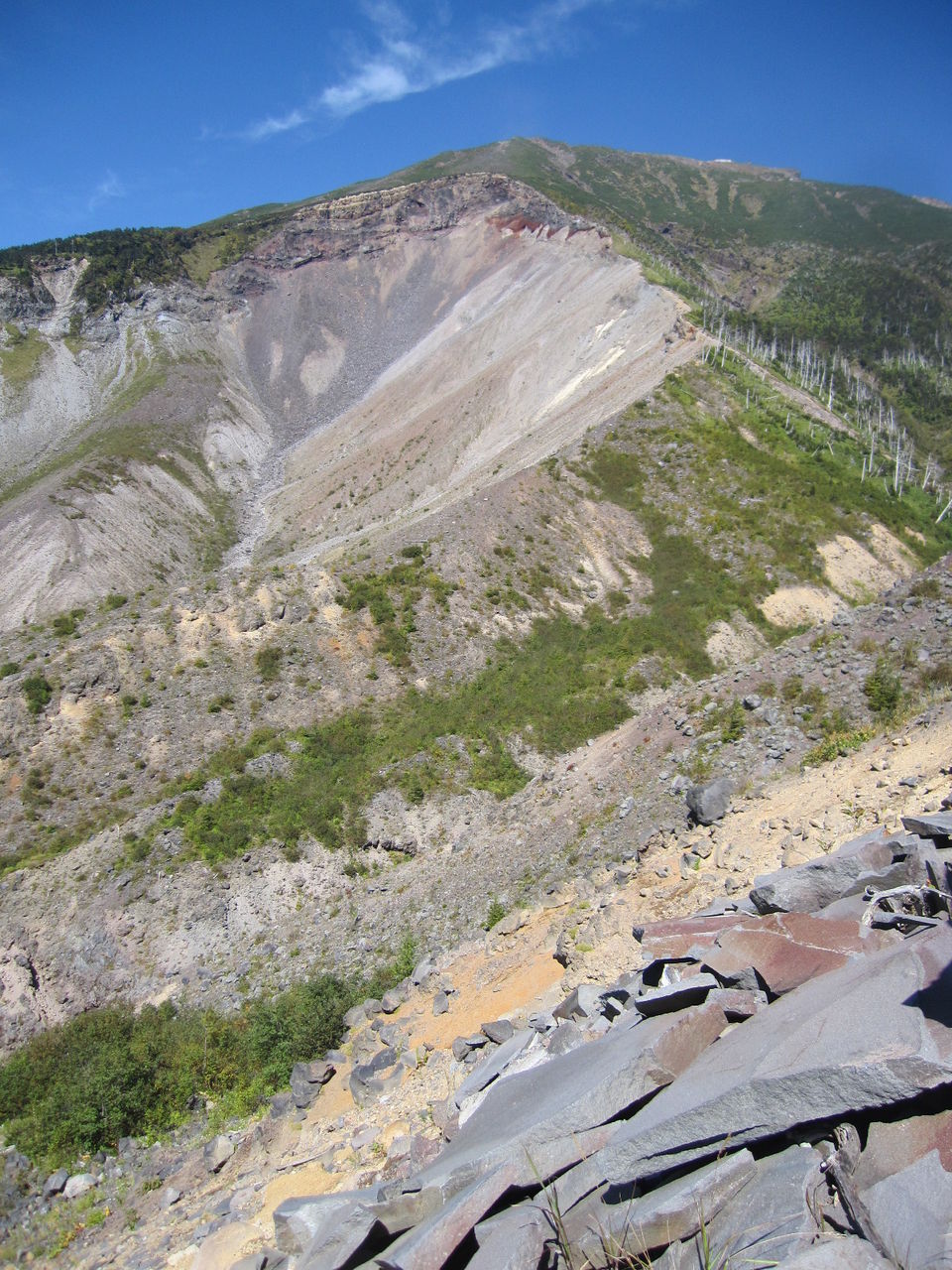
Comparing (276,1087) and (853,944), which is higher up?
(853,944)

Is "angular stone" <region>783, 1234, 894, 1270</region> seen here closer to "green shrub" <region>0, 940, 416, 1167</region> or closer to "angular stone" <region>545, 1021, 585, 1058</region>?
"angular stone" <region>545, 1021, 585, 1058</region>

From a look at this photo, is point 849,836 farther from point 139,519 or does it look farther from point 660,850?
point 139,519

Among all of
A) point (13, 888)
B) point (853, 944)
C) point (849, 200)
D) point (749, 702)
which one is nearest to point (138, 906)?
point (13, 888)

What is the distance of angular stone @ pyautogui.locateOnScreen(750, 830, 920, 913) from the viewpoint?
7.39 meters

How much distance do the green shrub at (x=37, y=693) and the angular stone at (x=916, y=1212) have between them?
2450cm

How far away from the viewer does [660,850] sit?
42.3 ft

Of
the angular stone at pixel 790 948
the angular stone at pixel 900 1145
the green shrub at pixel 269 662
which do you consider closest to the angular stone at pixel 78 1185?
the angular stone at pixel 790 948

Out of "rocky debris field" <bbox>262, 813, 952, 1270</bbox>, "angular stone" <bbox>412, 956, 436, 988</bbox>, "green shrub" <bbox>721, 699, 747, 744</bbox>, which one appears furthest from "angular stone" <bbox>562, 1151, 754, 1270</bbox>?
"green shrub" <bbox>721, 699, 747, 744</bbox>

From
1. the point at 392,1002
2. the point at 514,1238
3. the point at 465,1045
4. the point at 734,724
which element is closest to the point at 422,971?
the point at 392,1002

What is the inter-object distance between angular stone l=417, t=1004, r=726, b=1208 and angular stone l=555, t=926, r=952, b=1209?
19 cm

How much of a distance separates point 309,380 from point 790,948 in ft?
288

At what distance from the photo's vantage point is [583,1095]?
229 inches

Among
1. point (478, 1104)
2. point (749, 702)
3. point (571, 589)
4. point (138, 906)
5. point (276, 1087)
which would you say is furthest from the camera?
point (571, 589)

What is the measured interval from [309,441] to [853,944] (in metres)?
72.3
